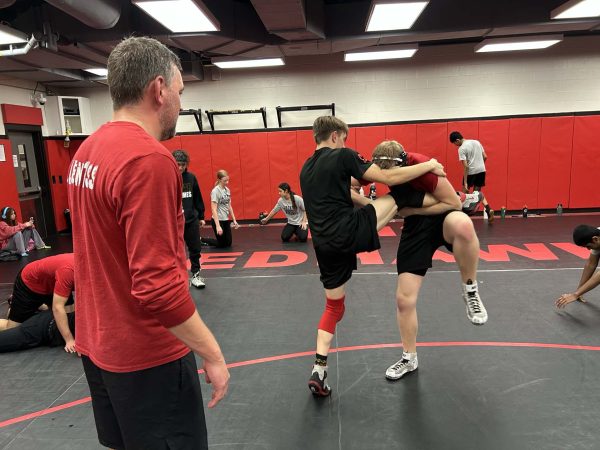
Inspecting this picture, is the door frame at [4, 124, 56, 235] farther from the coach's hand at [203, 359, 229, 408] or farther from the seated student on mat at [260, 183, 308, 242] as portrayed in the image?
the coach's hand at [203, 359, 229, 408]

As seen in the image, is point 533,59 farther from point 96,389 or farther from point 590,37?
point 96,389

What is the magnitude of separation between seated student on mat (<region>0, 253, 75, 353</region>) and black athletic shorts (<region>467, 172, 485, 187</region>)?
7404 mm

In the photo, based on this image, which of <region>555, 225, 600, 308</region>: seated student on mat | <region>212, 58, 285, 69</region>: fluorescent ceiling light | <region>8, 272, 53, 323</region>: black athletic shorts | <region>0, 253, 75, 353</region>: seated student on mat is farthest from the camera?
<region>212, 58, 285, 69</region>: fluorescent ceiling light

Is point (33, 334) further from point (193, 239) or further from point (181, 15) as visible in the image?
point (181, 15)

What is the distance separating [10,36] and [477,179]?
8.06 metres

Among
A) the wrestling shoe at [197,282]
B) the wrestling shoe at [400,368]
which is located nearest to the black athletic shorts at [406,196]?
the wrestling shoe at [400,368]

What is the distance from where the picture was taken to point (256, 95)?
960 centimetres

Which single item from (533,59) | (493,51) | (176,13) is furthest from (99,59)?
(533,59)

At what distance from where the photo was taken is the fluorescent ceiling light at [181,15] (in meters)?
4.77

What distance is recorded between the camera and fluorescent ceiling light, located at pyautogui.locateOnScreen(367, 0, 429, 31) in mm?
5434

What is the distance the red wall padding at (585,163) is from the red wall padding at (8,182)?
11.4 meters

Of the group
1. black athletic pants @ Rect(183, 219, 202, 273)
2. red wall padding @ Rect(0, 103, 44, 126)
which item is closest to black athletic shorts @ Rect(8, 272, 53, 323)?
black athletic pants @ Rect(183, 219, 202, 273)

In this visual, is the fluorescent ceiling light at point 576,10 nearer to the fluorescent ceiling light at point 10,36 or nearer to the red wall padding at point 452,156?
the red wall padding at point 452,156

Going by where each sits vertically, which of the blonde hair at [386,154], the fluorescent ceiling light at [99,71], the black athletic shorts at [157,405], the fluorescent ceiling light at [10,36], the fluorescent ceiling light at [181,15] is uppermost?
the fluorescent ceiling light at [181,15]
